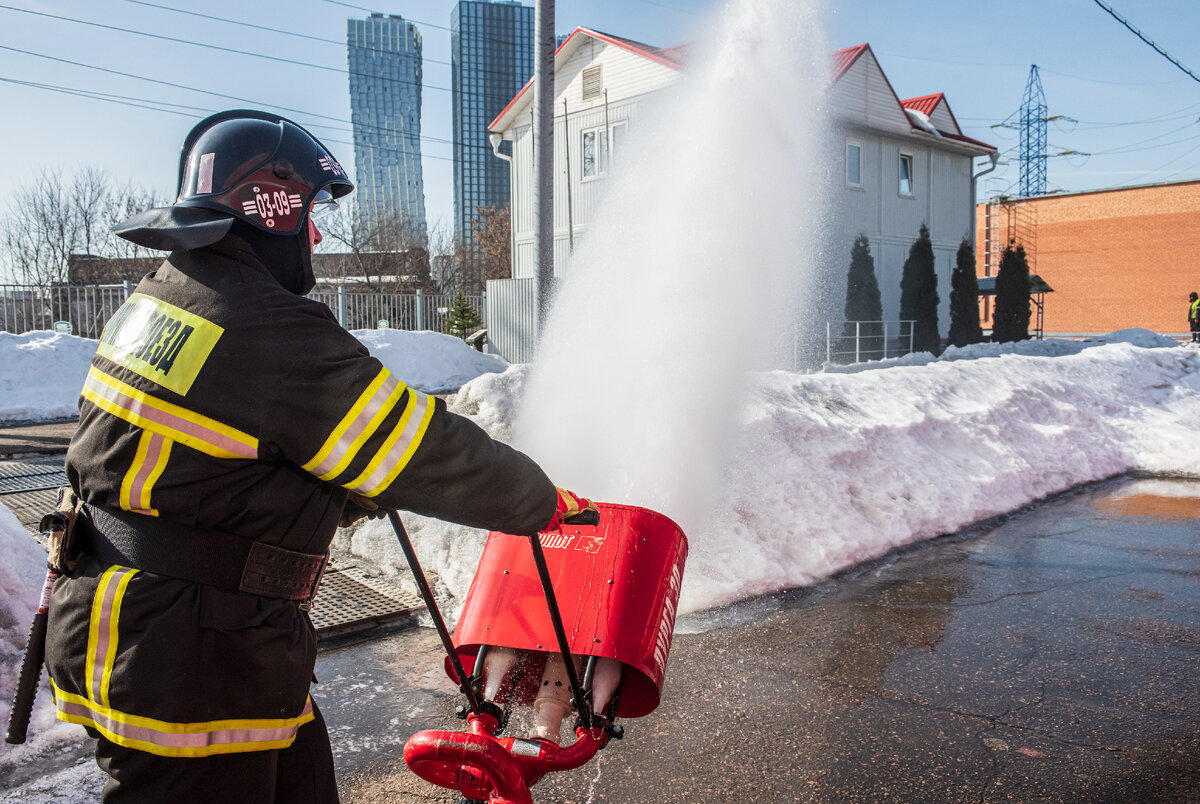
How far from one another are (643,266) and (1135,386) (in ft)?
26.1

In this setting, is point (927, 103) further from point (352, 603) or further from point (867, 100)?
point (352, 603)

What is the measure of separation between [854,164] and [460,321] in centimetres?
1172

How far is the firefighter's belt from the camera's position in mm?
1675

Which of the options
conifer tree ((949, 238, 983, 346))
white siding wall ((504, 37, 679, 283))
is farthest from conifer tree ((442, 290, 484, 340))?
conifer tree ((949, 238, 983, 346))

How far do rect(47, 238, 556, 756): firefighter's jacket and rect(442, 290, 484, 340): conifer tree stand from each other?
2049 centimetres

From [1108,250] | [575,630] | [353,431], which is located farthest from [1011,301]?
[353,431]

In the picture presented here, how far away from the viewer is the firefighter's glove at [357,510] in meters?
2.03

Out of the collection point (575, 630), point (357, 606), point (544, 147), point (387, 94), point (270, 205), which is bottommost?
point (357, 606)

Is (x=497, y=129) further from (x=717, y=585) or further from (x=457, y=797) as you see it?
(x=457, y=797)

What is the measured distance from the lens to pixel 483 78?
127 m

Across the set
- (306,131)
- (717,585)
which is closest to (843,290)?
(717,585)

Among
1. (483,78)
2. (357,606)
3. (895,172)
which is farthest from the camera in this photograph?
(483,78)

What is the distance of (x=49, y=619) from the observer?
185cm

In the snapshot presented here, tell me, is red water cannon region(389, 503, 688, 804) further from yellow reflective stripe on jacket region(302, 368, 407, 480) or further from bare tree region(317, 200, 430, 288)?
bare tree region(317, 200, 430, 288)
